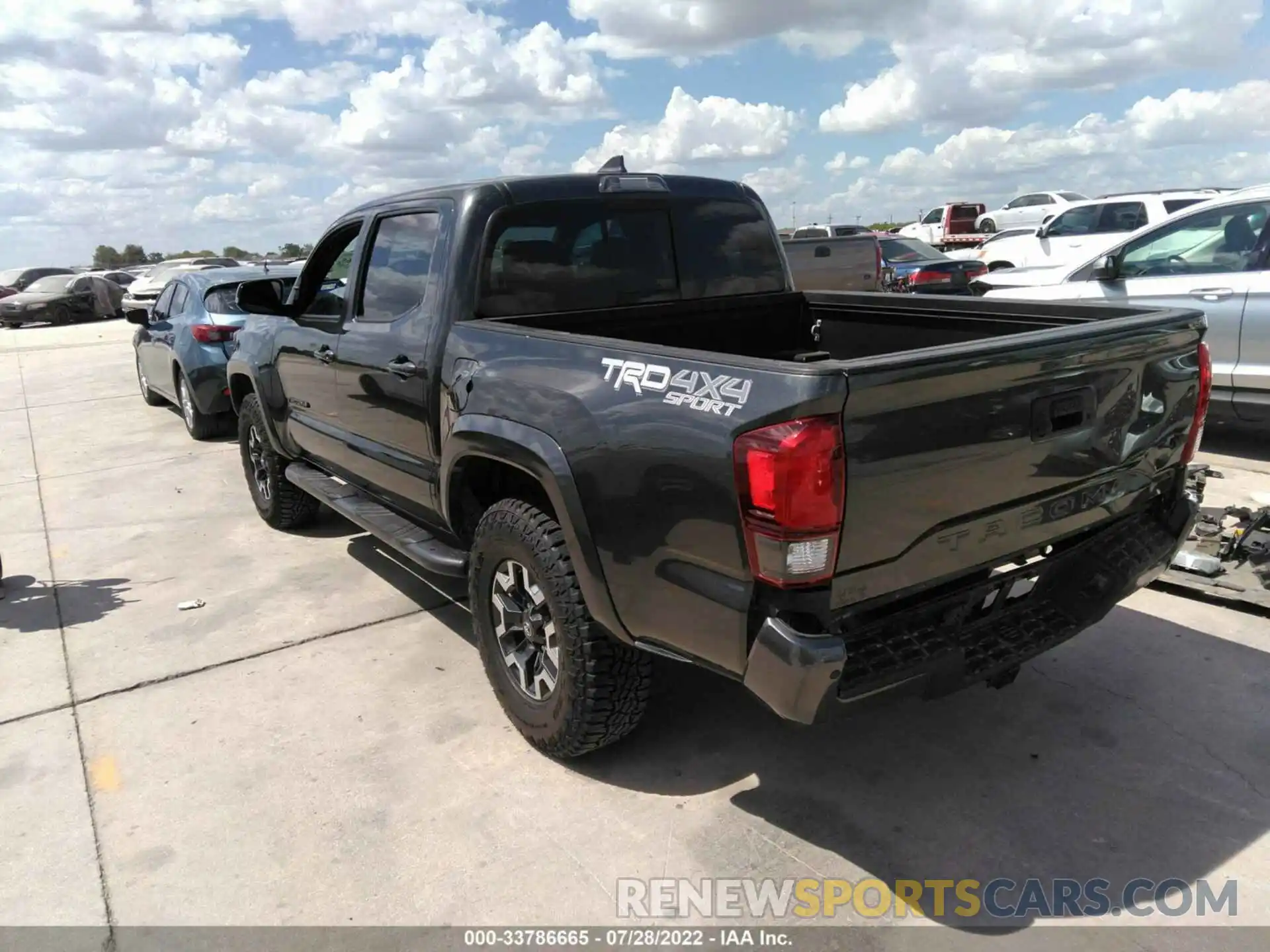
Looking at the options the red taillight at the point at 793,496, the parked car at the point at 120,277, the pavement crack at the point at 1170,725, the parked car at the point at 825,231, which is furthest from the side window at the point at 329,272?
the parked car at the point at 120,277

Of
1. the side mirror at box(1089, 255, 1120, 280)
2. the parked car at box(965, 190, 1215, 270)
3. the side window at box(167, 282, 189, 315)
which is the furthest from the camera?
the parked car at box(965, 190, 1215, 270)

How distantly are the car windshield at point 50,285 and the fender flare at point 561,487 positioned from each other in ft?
99.7

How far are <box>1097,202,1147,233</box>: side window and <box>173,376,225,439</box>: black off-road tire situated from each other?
13.3 m

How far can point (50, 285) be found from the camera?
2850cm

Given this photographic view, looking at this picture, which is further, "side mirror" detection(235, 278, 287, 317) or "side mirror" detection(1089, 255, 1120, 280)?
"side mirror" detection(1089, 255, 1120, 280)

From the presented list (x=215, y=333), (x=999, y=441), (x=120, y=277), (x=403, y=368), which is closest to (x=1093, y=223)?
(x=215, y=333)

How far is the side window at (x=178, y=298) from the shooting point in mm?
9734

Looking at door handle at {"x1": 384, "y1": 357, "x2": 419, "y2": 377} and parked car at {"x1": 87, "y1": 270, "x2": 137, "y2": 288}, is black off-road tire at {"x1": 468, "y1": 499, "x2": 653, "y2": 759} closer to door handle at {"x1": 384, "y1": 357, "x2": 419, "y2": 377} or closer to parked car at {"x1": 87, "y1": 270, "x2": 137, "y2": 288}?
door handle at {"x1": 384, "y1": 357, "x2": 419, "y2": 377}

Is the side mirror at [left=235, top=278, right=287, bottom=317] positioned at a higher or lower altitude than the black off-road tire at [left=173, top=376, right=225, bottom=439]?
higher

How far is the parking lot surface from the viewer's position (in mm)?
2869

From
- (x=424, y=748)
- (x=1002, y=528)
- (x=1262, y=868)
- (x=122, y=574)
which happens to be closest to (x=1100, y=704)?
(x=1262, y=868)

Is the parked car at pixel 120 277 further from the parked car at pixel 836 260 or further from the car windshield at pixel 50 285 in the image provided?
the parked car at pixel 836 260

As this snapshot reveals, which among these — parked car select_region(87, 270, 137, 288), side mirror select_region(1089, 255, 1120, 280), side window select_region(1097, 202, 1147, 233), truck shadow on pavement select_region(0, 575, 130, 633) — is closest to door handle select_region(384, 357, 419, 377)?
truck shadow on pavement select_region(0, 575, 130, 633)

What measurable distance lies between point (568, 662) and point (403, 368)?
5.10ft
